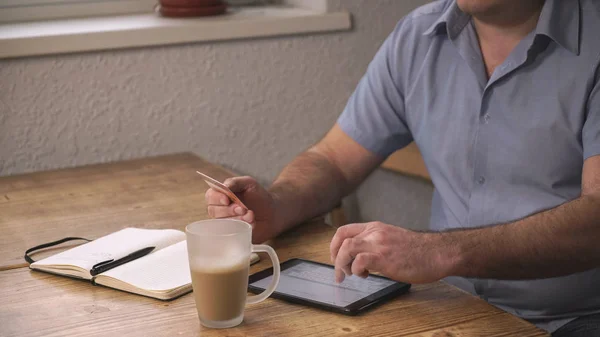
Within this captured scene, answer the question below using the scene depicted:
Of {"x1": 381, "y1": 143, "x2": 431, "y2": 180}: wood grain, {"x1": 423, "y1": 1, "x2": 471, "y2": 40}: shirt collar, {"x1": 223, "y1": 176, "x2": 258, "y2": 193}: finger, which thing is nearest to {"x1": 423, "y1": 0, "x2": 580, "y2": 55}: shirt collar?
{"x1": 423, "y1": 1, "x2": 471, "y2": 40}: shirt collar

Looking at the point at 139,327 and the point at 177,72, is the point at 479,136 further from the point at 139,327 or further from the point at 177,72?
the point at 177,72

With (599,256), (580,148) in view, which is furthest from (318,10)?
(599,256)

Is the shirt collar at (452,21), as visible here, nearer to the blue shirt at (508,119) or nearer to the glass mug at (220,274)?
the blue shirt at (508,119)

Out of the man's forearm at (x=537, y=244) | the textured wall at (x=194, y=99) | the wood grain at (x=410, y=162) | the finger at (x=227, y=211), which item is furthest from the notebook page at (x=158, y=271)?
the wood grain at (x=410, y=162)

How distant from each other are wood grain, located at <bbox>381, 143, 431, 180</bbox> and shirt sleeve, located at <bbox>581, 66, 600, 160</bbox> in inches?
33.3

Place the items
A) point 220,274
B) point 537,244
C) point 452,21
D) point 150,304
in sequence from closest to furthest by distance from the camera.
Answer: point 220,274, point 150,304, point 537,244, point 452,21

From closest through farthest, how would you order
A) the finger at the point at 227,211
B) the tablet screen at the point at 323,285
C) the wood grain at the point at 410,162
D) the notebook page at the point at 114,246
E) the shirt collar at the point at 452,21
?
the tablet screen at the point at 323,285, the notebook page at the point at 114,246, the finger at the point at 227,211, the shirt collar at the point at 452,21, the wood grain at the point at 410,162

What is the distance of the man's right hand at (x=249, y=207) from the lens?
1333 millimetres

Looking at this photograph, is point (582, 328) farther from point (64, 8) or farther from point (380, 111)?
point (64, 8)

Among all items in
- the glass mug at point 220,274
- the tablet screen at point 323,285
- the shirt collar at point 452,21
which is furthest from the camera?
the shirt collar at point 452,21

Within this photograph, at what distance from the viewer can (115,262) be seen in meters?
1.21

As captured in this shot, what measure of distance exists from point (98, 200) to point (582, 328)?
935 mm

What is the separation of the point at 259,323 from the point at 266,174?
1316 millimetres

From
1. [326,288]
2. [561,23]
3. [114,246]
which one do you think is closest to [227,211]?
[114,246]
